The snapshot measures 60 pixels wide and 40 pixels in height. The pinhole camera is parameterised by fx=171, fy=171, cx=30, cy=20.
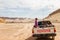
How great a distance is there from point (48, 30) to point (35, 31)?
1.04 meters

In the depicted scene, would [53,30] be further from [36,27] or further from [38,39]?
[38,39]

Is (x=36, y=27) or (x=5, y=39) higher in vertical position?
(x=36, y=27)

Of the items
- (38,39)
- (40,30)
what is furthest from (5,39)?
Result: (40,30)

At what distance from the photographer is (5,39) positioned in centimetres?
1634

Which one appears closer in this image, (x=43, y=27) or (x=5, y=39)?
(x=43, y=27)

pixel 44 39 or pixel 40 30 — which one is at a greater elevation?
pixel 40 30

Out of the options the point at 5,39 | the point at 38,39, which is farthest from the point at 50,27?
the point at 5,39

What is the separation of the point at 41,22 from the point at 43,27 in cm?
237

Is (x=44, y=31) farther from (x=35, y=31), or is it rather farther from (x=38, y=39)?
(x=38, y=39)

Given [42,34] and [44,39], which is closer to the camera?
[42,34]

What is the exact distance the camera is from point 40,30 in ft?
44.9

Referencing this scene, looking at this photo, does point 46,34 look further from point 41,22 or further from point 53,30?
point 41,22

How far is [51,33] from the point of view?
13617 mm

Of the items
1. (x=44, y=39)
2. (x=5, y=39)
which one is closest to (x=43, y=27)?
(x=44, y=39)
